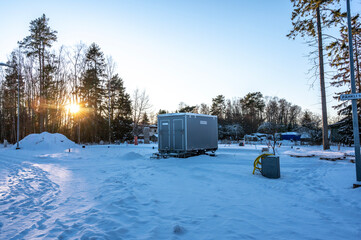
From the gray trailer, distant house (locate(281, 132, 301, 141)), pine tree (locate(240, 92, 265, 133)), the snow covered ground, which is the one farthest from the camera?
pine tree (locate(240, 92, 265, 133))

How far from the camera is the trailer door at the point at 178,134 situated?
45.3 feet

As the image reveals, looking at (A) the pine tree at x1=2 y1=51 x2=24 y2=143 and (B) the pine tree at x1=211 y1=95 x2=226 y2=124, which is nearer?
(A) the pine tree at x1=2 y1=51 x2=24 y2=143

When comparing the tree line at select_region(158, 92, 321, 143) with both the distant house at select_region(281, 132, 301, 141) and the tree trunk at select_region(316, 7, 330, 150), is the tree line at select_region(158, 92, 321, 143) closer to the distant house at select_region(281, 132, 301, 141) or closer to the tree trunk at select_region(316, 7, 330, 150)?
the distant house at select_region(281, 132, 301, 141)

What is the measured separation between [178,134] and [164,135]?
3.59 feet

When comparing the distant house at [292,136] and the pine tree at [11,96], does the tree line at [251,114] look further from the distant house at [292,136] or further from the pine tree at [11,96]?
the pine tree at [11,96]

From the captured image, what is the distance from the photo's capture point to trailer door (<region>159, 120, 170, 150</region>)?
1436cm

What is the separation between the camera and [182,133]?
13.8 meters

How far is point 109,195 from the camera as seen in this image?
5.76 m

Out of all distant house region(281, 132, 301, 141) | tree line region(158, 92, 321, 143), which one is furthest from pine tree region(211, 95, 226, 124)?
distant house region(281, 132, 301, 141)

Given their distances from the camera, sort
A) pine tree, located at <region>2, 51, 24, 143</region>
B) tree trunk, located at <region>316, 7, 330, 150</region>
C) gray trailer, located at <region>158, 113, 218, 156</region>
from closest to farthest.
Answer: gray trailer, located at <region>158, 113, 218, 156</region> → tree trunk, located at <region>316, 7, 330, 150</region> → pine tree, located at <region>2, 51, 24, 143</region>

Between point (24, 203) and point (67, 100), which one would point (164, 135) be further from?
point (67, 100)

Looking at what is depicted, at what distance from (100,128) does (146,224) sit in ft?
119

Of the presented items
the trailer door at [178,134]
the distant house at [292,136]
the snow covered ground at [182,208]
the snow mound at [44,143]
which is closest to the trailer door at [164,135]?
the trailer door at [178,134]

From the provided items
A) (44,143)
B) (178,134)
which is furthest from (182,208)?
(44,143)
